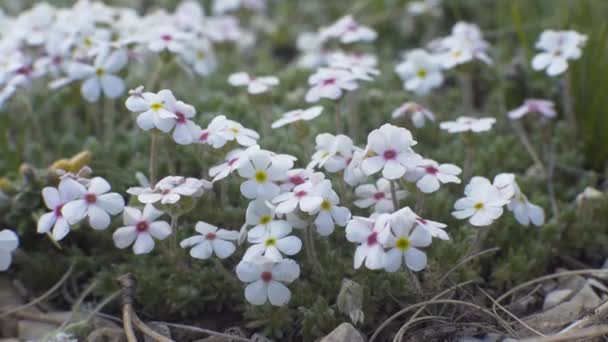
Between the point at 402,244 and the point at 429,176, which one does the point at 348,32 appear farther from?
the point at 402,244

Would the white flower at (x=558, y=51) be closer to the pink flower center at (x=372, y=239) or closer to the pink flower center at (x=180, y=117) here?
the pink flower center at (x=372, y=239)

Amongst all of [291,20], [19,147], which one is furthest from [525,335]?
[291,20]

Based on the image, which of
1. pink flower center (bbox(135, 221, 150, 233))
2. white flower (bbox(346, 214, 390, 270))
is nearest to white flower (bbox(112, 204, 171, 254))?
pink flower center (bbox(135, 221, 150, 233))

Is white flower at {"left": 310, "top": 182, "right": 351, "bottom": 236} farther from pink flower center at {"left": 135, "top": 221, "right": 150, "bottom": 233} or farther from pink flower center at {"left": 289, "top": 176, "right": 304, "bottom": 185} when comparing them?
pink flower center at {"left": 135, "top": 221, "right": 150, "bottom": 233}

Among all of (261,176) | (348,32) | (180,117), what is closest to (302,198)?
(261,176)

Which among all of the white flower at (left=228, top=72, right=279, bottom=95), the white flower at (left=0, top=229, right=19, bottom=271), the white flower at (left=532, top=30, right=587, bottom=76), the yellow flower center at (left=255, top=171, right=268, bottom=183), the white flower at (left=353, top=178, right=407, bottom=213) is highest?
the white flower at (left=532, top=30, right=587, bottom=76)
